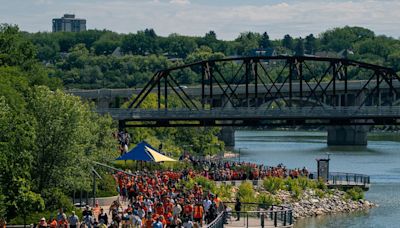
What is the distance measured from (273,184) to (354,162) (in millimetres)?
45724

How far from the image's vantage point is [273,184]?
84688 mm

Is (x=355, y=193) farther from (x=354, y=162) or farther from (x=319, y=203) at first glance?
(x=354, y=162)

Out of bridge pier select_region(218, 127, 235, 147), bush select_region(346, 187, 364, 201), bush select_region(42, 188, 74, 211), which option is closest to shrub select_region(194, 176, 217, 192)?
bush select_region(346, 187, 364, 201)

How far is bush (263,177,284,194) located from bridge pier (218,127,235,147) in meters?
83.9

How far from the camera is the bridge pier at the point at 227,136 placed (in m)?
170

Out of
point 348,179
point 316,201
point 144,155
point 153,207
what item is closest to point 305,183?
point 316,201

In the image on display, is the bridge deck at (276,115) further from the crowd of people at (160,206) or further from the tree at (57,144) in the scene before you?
the tree at (57,144)

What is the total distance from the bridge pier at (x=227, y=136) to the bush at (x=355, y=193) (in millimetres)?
79727

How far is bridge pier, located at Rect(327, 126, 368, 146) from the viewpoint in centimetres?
17288

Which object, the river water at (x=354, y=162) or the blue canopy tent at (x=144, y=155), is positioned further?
the river water at (x=354, y=162)

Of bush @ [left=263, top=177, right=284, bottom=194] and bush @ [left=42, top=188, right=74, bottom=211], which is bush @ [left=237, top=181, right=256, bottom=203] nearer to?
bush @ [left=263, top=177, right=284, bottom=194]

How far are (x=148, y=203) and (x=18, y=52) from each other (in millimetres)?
49750

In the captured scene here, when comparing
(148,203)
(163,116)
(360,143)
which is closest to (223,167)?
(163,116)

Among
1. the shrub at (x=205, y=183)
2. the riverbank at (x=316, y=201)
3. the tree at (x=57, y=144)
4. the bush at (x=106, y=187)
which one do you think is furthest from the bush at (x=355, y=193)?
the tree at (x=57, y=144)
